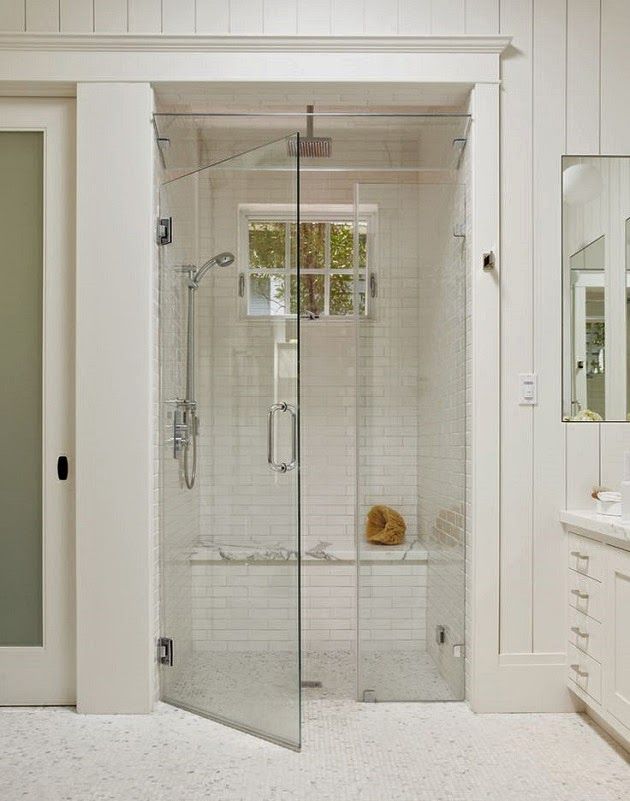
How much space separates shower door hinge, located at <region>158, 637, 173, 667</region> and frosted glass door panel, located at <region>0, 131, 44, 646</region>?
1.59 feet

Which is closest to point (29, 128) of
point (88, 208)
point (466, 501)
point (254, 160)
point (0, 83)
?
point (0, 83)

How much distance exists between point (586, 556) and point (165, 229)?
6.64 ft

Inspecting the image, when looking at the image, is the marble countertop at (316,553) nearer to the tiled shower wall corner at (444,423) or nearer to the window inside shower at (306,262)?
the tiled shower wall corner at (444,423)

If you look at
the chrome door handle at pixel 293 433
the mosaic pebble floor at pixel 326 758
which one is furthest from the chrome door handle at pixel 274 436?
the mosaic pebble floor at pixel 326 758

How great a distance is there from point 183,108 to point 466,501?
199 centimetres

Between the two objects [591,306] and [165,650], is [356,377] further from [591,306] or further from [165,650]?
[165,650]

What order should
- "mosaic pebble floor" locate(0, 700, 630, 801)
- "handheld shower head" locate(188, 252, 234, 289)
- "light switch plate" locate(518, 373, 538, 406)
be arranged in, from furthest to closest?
1. "light switch plate" locate(518, 373, 538, 406)
2. "handheld shower head" locate(188, 252, 234, 289)
3. "mosaic pebble floor" locate(0, 700, 630, 801)

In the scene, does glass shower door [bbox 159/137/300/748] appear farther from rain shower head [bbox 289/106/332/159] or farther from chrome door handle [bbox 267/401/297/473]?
rain shower head [bbox 289/106/332/159]

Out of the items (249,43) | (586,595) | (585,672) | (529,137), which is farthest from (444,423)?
(249,43)

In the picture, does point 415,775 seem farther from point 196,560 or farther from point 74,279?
point 74,279

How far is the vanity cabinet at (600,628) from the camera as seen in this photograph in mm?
2660

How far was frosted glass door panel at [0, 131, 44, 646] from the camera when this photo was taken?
330cm

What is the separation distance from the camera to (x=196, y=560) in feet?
10.3

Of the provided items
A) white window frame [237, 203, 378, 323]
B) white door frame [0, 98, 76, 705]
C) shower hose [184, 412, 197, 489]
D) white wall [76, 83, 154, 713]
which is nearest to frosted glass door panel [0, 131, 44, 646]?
white door frame [0, 98, 76, 705]
